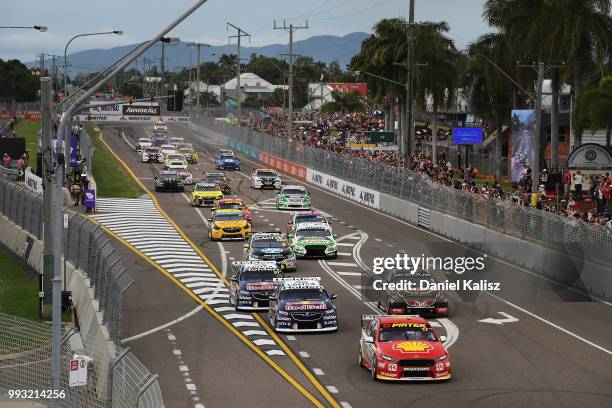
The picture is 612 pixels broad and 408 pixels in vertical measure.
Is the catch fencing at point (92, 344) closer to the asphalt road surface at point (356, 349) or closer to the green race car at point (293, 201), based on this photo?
the asphalt road surface at point (356, 349)

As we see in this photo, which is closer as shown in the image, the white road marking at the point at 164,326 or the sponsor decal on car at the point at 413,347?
the sponsor decal on car at the point at 413,347

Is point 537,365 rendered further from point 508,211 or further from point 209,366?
point 508,211

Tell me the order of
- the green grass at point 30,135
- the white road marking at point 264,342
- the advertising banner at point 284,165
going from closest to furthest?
the white road marking at point 264,342 < the advertising banner at point 284,165 < the green grass at point 30,135

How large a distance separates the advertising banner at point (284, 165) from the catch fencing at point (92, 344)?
152ft

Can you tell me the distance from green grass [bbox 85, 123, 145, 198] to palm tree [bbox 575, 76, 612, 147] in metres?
25.2

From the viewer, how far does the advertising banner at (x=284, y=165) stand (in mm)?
84375

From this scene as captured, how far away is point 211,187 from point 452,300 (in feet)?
103

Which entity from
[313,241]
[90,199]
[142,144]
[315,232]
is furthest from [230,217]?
[142,144]

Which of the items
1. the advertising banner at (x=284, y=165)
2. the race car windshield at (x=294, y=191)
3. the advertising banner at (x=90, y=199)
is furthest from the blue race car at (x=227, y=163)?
the advertising banner at (x=90, y=199)

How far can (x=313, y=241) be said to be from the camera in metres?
45.2

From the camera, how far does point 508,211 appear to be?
144ft

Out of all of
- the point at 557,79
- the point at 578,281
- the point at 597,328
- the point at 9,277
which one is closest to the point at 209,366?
the point at 597,328

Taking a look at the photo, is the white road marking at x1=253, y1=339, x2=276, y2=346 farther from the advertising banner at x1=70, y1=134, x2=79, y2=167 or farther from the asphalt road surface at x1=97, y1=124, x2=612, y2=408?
the advertising banner at x1=70, y1=134, x2=79, y2=167

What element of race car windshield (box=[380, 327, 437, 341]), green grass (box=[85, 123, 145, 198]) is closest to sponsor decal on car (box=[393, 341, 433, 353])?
race car windshield (box=[380, 327, 437, 341])
